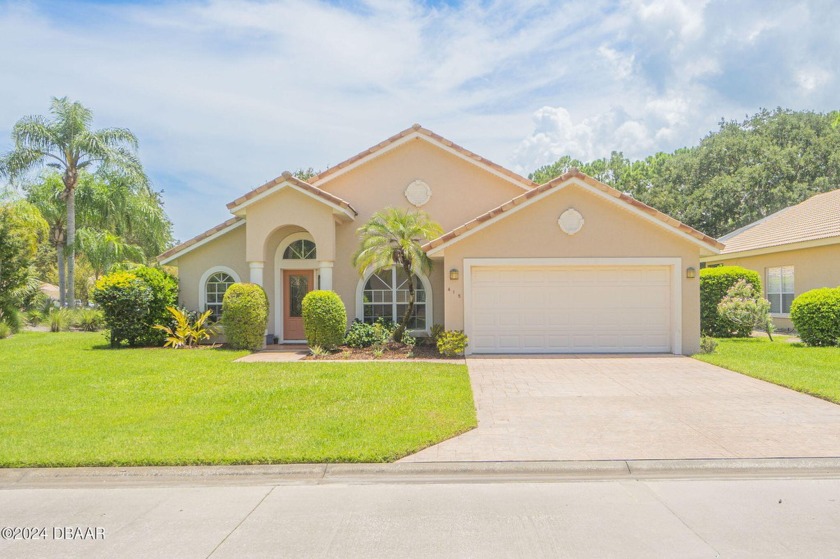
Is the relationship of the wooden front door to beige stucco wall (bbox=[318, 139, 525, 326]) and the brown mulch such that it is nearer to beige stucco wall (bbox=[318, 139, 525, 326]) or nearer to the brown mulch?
beige stucco wall (bbox=[318, 139, 525, 326])

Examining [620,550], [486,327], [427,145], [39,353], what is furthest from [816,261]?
[39,353]

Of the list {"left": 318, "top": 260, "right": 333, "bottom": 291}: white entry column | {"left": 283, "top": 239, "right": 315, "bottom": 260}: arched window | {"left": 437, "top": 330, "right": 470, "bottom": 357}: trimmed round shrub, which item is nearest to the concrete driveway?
{"left": 437, "top": 330, "right": 470, "bottom": 357}: trimmed round shrub

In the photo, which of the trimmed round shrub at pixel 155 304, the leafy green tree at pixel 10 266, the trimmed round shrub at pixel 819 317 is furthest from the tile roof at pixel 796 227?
the leafy green tree at pixel 10 266

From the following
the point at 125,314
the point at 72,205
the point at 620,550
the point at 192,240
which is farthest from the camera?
the point at 72,205

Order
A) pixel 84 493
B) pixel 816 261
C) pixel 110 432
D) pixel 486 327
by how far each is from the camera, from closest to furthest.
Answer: pixel 84 493, pixel 110 432, pixel 486 327, pixel 816 261

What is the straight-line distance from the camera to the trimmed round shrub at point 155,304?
53.8 ft

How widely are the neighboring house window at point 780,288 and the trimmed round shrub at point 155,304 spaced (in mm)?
20179

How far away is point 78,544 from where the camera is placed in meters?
4.47

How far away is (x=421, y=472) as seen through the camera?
20.0 feet

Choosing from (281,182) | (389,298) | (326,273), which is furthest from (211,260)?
(389,298)

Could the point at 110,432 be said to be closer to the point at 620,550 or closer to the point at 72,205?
the point at 620,550

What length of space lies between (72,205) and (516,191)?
1957 cm

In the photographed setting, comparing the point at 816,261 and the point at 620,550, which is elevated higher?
the point at 816,261

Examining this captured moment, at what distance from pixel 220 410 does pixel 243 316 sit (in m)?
7.07
